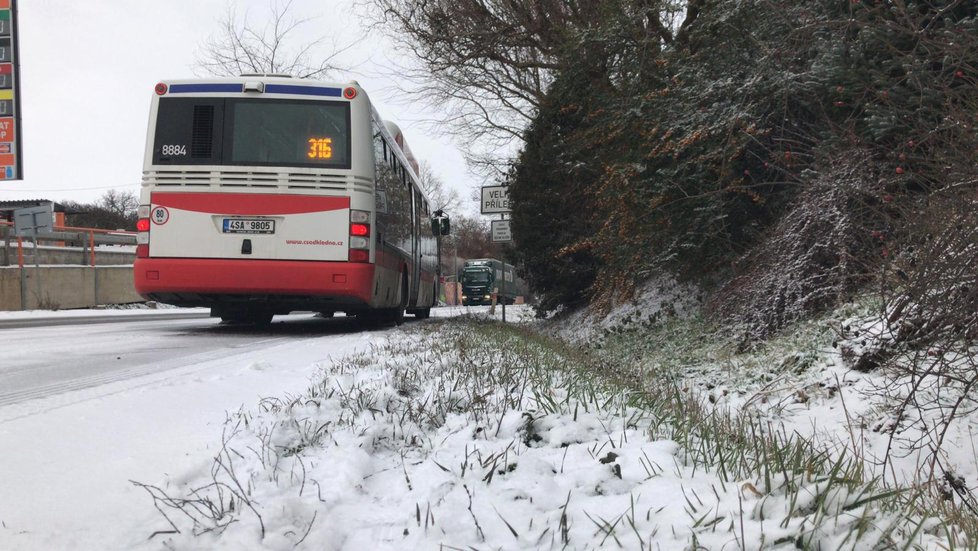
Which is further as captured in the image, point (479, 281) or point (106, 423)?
point (479, 281)

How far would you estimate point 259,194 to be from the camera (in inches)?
362

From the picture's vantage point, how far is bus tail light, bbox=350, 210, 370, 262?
9.37m

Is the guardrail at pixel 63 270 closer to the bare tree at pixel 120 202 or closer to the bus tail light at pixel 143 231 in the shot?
the bus tail light at pixel 143 231

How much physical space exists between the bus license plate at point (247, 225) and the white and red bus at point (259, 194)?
0.04 feet

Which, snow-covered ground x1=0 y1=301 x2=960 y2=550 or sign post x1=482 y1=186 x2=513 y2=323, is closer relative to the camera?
snow-covered ground x1=0 y1=301 x2=960 y2=550

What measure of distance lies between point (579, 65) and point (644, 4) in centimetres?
139

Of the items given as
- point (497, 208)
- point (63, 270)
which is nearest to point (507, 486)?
point (497, 208)

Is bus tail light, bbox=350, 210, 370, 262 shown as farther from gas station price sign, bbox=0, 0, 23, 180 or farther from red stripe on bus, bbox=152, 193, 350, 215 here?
gas station price sign, bbox=0, 0, 23, 180

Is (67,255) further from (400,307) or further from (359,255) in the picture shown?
(359,255)

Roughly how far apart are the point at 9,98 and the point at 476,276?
31.1 meters

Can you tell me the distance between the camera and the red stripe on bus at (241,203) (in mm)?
9055

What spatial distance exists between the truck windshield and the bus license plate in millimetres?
39526

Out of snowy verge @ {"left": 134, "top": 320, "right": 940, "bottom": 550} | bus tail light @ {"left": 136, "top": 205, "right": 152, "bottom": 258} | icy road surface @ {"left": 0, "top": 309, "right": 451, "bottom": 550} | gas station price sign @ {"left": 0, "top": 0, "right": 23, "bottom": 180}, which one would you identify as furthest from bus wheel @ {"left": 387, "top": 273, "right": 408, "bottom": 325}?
gas station price sign @ {"left": 0, "top": 0, "right": 23, "bottom": 180}

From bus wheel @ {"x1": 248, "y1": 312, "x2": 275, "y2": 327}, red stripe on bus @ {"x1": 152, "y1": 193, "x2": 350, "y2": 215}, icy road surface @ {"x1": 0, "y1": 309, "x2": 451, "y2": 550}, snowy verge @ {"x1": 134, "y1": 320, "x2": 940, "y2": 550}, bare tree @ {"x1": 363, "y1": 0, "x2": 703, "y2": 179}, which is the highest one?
bare tree @ {"x1": 363, "y1": 0, "x2": 703, "y2": 179}
